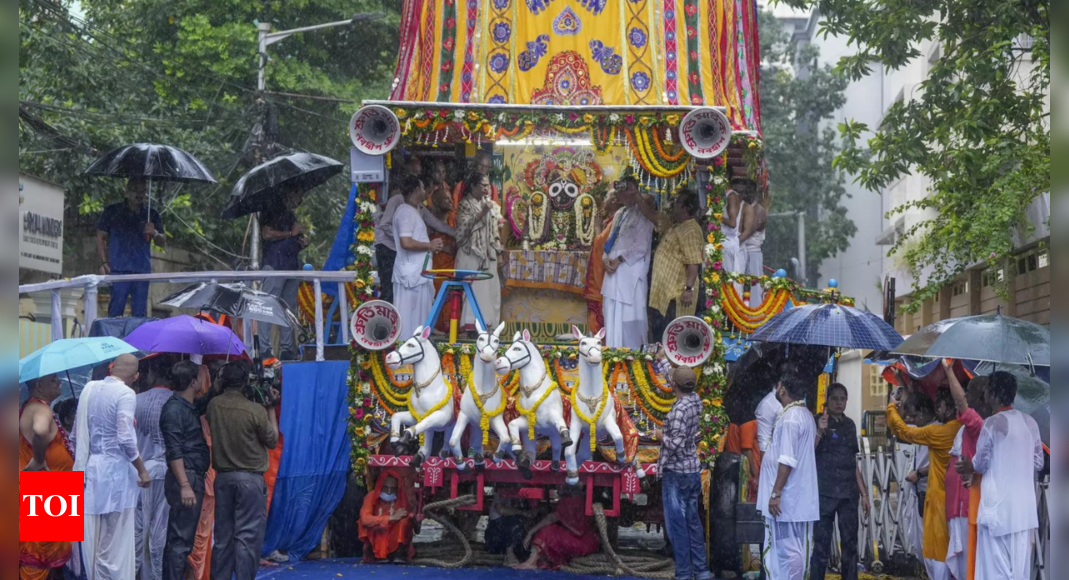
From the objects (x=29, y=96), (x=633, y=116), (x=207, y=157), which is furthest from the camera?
(x=207, y=157)

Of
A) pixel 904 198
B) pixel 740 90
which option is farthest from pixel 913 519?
pixel 904 198

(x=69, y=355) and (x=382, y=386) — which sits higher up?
(x=69, y=355)

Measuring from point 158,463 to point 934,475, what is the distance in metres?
6.71

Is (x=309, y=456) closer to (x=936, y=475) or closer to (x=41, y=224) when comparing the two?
(x=936, y=475)

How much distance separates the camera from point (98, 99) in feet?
78.7

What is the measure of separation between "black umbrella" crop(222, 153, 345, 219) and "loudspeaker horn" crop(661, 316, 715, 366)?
4.78 meters

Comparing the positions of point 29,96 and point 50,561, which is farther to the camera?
point 29,96

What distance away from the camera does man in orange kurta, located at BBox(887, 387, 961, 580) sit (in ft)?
35.8

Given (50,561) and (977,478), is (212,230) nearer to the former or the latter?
(50,561)

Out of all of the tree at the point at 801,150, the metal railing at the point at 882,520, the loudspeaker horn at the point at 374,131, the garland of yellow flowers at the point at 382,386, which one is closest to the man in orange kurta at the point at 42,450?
the garland of yellow flowers at the point at 382,386

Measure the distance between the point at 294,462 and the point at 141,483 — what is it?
3258 mm

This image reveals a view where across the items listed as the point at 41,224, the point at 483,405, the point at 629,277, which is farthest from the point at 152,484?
the point at 41,224

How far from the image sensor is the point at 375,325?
40.8ft

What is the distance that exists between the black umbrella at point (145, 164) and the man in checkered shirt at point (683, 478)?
5944 millimetres
